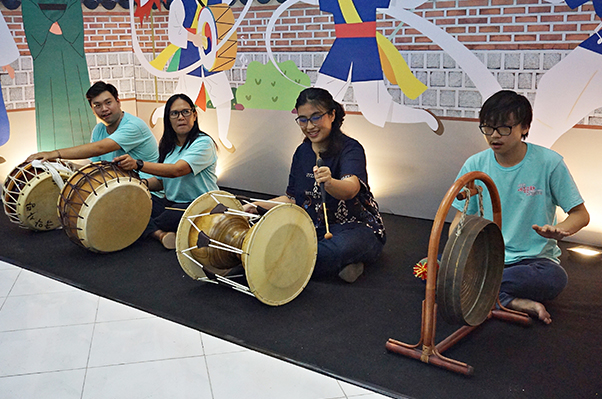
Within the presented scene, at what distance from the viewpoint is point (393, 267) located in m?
3.12

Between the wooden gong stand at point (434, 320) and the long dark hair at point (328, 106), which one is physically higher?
the long dark hair at point (328, 106)

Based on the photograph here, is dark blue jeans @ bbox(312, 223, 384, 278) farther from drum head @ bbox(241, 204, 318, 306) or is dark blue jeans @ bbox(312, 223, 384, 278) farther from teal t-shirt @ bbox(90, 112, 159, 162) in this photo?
teal t-shirt @ bbox(90, 112, 159, 162)

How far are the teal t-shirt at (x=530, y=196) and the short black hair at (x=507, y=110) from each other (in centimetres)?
A: 20

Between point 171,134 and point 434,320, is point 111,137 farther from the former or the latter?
point 434,320

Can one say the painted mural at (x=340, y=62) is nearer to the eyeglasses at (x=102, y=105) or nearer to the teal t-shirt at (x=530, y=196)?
the teal t-shirt at (x=530, y=196)

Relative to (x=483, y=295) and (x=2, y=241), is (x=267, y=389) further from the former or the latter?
(x=2, y=241)

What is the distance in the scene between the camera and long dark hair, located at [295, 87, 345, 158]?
2762 millimetres

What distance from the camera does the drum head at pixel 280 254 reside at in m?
2.40

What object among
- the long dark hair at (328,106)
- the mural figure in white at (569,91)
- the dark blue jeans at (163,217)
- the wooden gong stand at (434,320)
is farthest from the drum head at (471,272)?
the dark blue jeans at (163,217)

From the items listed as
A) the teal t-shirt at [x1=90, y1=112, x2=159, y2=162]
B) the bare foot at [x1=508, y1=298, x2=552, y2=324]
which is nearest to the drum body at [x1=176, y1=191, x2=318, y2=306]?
the bare foot at [x1=508, y1=298, x2=552, y2=324]

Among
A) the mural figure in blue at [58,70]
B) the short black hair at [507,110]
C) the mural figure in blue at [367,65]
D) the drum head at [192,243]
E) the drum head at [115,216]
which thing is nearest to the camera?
the short black hair at [507,110]

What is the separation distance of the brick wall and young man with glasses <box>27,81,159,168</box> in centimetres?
121

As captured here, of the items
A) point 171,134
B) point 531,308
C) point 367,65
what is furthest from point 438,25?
point 531,308

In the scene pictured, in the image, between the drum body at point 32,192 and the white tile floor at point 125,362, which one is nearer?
the white tile floor at point 125,362
